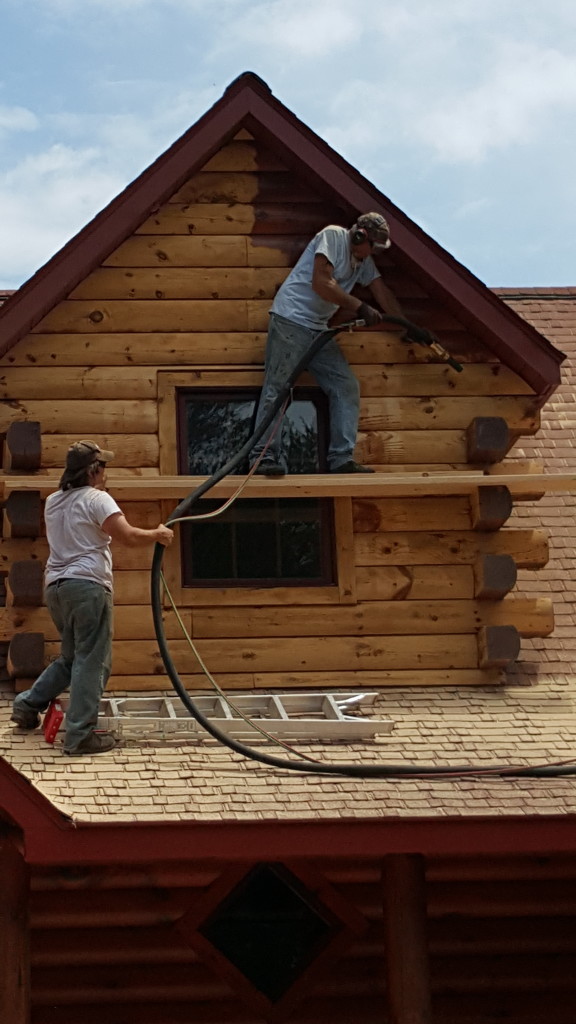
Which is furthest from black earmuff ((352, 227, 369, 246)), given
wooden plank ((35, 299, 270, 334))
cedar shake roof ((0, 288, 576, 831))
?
cedar shake roof ((0, 288, 576, 831))

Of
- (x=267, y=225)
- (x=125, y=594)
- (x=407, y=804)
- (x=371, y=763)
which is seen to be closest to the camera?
(x=407, y=804)

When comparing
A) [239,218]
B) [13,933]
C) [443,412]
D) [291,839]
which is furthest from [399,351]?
[13,933]

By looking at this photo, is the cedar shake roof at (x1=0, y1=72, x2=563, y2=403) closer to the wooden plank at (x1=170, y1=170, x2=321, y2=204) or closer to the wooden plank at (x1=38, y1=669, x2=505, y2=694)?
the wooden plank at (x1=170, y1=170, x2=321, y2=204)

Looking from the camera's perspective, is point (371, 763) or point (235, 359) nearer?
point (371, 763)

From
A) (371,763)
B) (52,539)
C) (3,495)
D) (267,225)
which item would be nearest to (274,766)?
(371,763)

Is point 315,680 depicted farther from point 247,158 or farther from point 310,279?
point 247,158

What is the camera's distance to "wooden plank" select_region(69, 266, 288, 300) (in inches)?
377

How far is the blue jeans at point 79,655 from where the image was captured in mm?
7742

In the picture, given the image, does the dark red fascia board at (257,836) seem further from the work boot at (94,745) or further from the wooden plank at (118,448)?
the wooden plank at (118,448)

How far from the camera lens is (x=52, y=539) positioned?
8.09 metres

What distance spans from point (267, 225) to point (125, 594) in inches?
104

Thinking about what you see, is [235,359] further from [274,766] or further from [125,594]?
[274,766]

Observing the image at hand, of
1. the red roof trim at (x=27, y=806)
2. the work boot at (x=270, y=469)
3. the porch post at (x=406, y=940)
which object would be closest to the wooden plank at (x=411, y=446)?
the work boot at (x=270, y=469)

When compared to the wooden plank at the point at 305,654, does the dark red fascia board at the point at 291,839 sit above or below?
below
